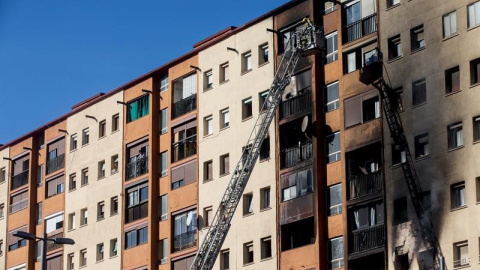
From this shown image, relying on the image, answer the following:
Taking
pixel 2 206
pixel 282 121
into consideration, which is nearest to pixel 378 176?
pixel 282 121

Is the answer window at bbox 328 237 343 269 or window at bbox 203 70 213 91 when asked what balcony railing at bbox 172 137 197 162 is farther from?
window at bbox 328 237 343 269

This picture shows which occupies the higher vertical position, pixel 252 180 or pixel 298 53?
pixel 298 53

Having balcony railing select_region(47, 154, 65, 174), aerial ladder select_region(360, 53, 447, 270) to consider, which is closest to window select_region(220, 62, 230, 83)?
aerial ladder select_region(360, 53, 447, 270)

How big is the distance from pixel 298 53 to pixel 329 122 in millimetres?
4329

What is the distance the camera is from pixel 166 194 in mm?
86500

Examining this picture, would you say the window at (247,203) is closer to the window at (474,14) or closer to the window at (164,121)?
the window at (164,121)

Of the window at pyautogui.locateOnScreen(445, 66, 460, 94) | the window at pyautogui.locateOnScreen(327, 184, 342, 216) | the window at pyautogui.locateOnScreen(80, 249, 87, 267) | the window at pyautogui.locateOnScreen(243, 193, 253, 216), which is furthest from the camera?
the window at pyautogui.locateOnScreen(80, 249, 87, 267)

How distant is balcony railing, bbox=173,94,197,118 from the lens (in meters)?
85.3

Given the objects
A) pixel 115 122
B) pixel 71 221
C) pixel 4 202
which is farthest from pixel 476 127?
pixel 4 202

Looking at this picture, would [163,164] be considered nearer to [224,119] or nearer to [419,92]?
[224,119]

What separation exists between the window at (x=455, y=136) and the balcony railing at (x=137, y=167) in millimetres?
27666

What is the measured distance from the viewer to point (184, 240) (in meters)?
83.5

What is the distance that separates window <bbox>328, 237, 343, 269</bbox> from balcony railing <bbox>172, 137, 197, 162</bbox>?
1496cm

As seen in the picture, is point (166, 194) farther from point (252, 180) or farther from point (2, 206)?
point (2, 206)
